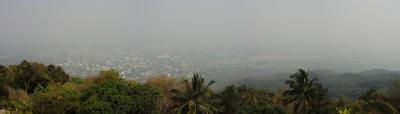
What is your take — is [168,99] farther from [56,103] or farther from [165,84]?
[56,103]

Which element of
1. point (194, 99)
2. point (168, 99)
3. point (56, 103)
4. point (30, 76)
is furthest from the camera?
point (30, 76)

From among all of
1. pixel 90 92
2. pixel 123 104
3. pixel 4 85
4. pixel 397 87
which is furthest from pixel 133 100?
pixel 397 87

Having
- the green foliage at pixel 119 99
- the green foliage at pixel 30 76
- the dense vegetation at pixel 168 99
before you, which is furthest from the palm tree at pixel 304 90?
the green foliage at pixel 30 76

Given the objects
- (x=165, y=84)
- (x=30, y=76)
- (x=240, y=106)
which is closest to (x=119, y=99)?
(x=165, y=84)

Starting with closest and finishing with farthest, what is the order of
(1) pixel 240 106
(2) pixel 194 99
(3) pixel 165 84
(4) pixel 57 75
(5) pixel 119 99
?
1. (5) pixel 119 99
2. (2) pixel 194 99
3. (1) pixel 240 106
4. (3) pixel 165 84
5. (4) pixel 57 75

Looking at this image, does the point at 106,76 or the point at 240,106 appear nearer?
the point at 240,106
